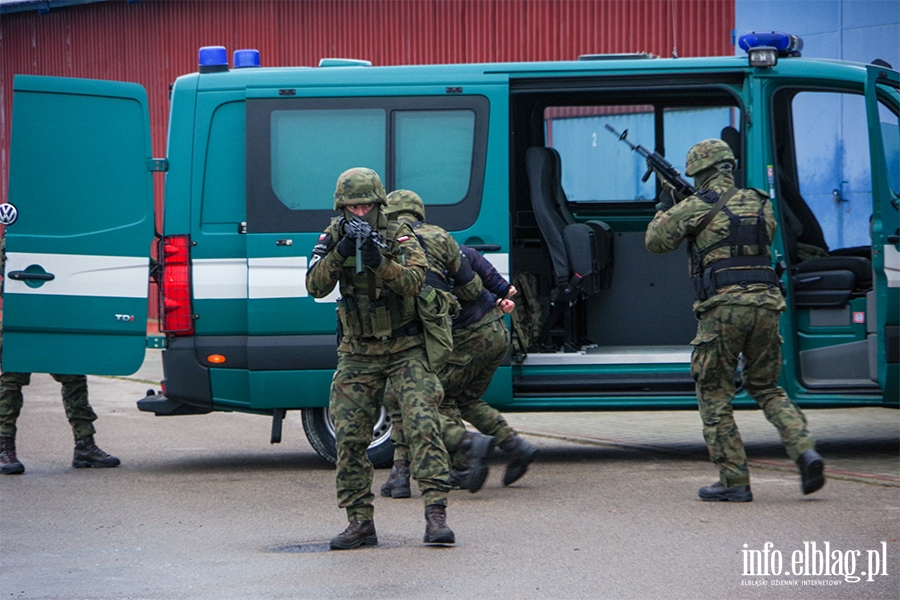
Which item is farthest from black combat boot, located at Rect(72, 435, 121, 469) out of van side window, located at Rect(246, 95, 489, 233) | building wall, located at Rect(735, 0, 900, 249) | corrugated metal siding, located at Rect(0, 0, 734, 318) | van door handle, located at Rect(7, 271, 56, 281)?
building wall, located at Rect(735, 0, 900, 249)

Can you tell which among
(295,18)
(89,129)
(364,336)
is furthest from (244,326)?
(295,18)

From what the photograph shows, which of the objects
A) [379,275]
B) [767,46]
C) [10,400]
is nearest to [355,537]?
[379,275]

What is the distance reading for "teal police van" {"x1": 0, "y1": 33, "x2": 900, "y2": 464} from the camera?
7.57 meters

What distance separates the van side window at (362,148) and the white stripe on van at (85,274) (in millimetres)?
833

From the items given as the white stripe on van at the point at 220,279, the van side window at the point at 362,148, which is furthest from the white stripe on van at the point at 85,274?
the van side window at the point at 362,148

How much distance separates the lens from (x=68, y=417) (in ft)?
26.6

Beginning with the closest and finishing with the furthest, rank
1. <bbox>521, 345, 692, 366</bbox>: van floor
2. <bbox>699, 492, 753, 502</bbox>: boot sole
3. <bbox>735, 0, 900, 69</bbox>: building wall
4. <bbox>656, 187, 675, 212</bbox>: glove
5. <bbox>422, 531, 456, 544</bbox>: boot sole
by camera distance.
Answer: <bbox>422, 531, 456, 544</bbox>: boot sole < <bbox>699, 492, 753, 502</bbox>: boot sole < <bbox>656, 187, 675, 212</bbox>: glove < <bbox>521, 345, 692, 366</bbox>: van floor < <bbox>735, 0, 900, 69</bbox>: building wall

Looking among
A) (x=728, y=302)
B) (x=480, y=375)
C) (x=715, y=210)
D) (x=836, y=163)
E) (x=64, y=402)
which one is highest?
(x=836, y=163)

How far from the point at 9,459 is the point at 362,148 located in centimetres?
296

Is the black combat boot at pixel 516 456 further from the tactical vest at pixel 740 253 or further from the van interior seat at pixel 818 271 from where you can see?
the van interior seat at pixel 818 271

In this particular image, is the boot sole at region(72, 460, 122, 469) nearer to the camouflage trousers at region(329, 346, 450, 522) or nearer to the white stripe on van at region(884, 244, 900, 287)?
the camouflage trousers at region(329, 346, 450, 522)

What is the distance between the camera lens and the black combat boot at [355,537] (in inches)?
220

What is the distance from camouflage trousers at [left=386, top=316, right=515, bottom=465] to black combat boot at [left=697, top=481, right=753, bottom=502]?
1.16 m

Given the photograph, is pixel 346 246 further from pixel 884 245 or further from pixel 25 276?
pixel 884 245
